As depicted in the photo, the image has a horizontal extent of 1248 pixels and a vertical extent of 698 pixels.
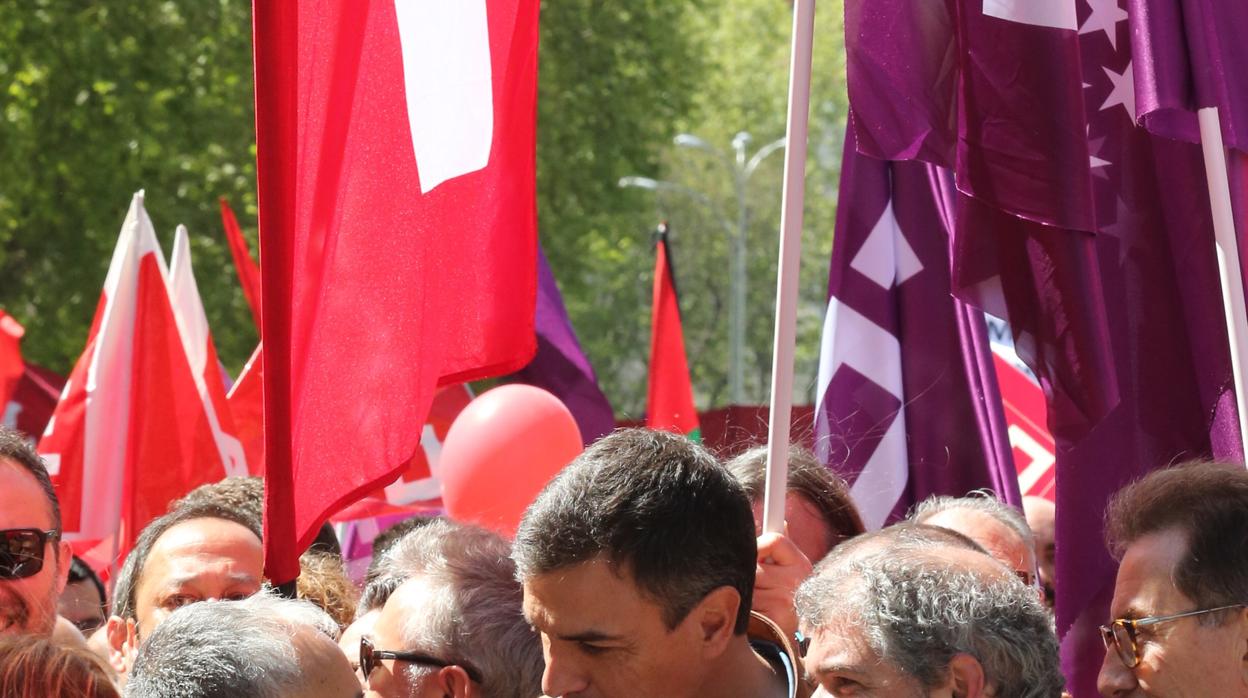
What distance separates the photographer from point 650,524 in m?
2.57

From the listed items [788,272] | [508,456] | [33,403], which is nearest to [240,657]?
[788,272]

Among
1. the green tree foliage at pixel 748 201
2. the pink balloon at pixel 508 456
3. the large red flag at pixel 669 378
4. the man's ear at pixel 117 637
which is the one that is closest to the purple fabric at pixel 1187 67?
the man's ear at pixel 117 637

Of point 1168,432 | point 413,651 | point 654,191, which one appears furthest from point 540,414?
point 654,191

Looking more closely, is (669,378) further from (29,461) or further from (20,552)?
(20,552)

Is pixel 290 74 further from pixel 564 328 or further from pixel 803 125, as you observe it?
pixel 564 328

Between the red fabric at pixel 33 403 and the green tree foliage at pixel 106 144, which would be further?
the green tree foliage at pixel 106 144

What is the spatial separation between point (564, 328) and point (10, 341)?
96.2 inches

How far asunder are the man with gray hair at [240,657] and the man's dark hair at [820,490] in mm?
1479

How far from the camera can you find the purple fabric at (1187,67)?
3.72 metres

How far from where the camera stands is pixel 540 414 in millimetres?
6613

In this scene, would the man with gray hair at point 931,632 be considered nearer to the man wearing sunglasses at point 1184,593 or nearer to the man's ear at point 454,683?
the man wearing sunglasses at point 1184,593

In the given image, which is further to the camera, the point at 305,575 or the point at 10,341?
the point at 10,341

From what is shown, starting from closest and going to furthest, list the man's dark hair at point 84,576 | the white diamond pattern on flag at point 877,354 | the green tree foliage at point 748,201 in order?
the white diamond pattern on flag at point 877,354, the man's dark hair at point 84,576, the green tree foliage at point 748,201

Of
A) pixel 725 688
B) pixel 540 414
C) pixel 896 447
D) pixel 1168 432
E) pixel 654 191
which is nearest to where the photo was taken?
pixel 725 688
